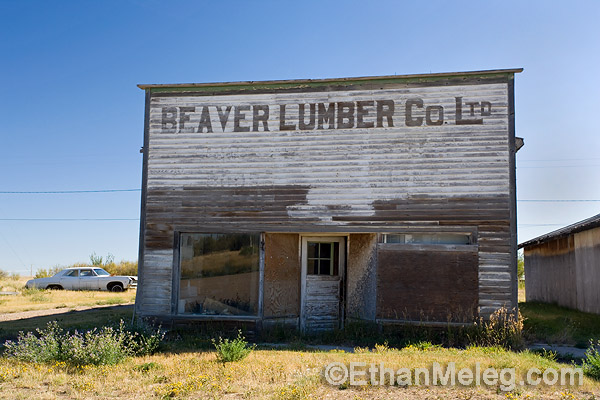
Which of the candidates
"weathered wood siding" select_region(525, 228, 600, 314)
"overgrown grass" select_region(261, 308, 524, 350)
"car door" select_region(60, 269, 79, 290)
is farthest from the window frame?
"car door" select_region(60, 269, 79, 290)

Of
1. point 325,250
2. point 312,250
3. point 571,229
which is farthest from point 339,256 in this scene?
point 571,229

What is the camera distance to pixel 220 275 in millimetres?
12148

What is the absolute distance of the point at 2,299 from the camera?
69.1ft

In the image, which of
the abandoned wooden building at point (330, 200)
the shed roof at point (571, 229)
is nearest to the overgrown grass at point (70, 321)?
the abandoned wooden building at point (330, 200)

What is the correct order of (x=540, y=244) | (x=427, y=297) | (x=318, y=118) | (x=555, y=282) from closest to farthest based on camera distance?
(x=427, y=297) < (x=318, y=118) < (x=555, y=282) < (x=540, y=244)

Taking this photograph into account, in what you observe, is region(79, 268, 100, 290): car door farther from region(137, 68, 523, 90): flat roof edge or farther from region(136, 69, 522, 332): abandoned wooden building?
region(137, 68, 523, 90): flat roof edge

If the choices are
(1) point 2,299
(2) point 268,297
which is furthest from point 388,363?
(1) point 2,299

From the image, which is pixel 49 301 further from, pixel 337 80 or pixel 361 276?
pixel 337 80

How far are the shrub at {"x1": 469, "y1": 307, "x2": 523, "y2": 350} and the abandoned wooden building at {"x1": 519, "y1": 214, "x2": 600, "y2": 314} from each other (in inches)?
161

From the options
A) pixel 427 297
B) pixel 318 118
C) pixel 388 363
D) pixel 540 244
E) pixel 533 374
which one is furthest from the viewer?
pixel 540 244

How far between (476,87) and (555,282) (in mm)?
9151

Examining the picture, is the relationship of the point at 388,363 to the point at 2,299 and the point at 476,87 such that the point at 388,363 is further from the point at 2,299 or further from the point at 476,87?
the point at 2,299

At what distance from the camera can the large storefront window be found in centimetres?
1208

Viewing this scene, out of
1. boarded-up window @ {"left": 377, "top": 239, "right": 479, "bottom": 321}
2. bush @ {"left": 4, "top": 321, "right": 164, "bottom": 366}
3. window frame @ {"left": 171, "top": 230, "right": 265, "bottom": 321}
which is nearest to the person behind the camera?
bush @ {"left": 4, "top": 321, "right": 164, "bottom": 366}
